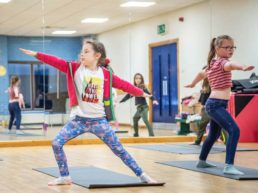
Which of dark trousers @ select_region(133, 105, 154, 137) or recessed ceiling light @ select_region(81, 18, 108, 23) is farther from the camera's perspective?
recessed ceiling light @ select_region(81, 18, 108, 23)

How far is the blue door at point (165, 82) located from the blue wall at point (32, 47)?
2.48 meters

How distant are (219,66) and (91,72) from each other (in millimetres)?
1394

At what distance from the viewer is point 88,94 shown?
512cm

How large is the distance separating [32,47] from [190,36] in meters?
3.65

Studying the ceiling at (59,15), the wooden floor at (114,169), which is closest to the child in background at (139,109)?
the ceiling at (59,15)

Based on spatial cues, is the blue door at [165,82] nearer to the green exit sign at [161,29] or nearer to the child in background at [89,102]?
the green exit sign at [161,29]

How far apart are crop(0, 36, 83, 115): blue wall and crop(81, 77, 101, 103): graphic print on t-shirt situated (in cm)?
622

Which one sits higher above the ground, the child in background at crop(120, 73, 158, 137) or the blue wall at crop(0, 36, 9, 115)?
the blue wall at crop(0, 36, 9, 115)

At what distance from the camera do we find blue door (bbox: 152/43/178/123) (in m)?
13.1

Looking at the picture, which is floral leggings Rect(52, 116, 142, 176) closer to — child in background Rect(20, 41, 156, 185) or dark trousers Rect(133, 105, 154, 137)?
child in background Rect(20, 41, 156, 185)

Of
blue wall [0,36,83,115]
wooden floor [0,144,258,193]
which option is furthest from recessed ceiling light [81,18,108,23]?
wooden floor [0,144,258,193]

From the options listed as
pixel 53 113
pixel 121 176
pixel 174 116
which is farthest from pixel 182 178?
pixel 174 116

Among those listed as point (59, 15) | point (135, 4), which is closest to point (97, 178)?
point (59, 15)

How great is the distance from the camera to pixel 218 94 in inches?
233
